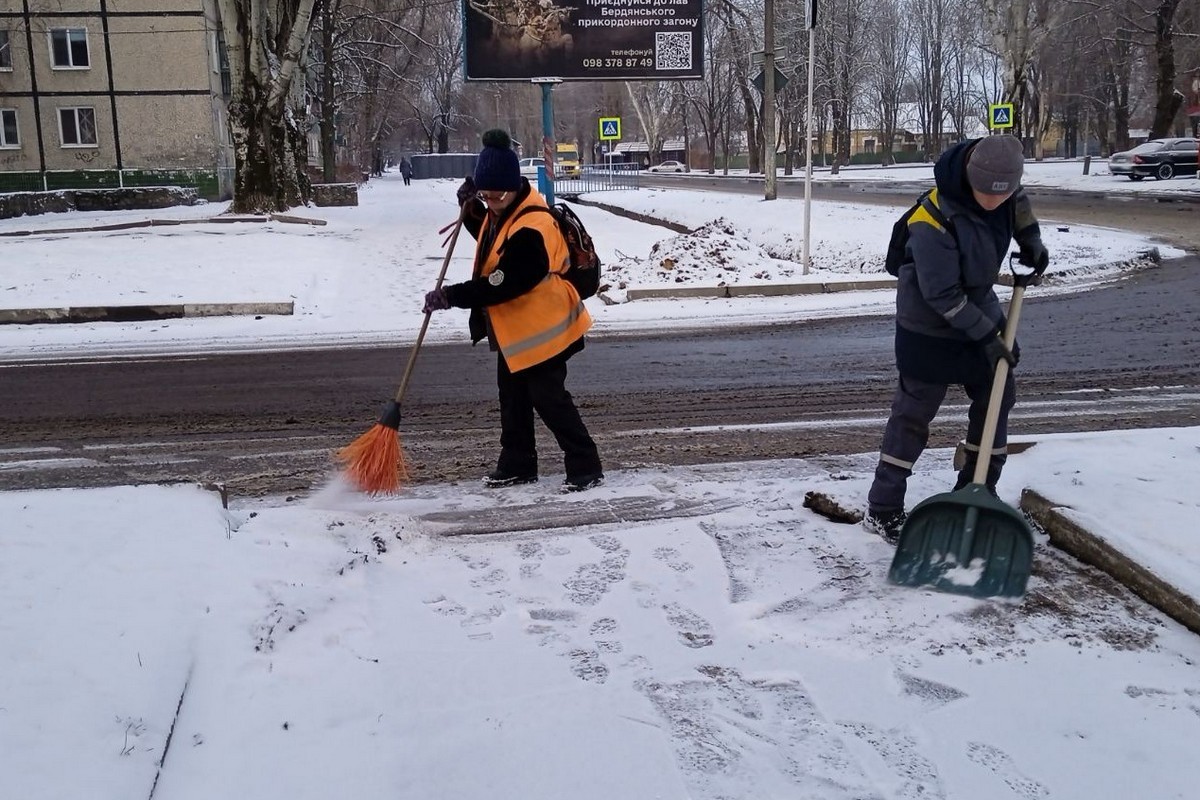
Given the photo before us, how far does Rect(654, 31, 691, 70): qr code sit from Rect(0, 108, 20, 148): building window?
25.1 metres

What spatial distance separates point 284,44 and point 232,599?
24.3 meters

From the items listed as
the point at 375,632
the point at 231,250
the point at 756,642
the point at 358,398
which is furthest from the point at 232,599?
the point at 231,250

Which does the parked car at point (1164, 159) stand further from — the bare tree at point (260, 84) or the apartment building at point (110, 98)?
the apartment building at point (110, 98)

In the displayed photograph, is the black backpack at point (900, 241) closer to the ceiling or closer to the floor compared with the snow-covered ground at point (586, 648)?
closer to the ceiling

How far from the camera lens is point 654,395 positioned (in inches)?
303

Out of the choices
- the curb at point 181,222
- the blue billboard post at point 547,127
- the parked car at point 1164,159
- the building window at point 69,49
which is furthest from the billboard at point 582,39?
the building window at point 69,49

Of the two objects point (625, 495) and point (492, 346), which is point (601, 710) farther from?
point (492, 346)

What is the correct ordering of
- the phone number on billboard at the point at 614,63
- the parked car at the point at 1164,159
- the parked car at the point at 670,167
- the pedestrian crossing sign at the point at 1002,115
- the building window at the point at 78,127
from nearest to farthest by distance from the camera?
the phone number on billboard at the point at 614,63 < the pedestrian crossing sign at the point at 1002,115 < the parked car at the point at 1164,159 < the building window at the point at 78,127 < the parked car at the point at 670,167

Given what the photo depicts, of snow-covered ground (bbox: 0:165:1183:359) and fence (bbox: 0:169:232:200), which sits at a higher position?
fence (bbox: 0:169:232:200)

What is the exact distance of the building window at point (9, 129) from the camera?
35.8m

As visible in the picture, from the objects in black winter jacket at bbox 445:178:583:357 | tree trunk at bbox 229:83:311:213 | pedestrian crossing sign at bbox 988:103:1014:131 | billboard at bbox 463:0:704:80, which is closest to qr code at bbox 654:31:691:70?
billboard at bbox 463:0:704:80

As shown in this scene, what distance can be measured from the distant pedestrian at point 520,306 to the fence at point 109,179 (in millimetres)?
33606

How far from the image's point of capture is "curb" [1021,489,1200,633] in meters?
3.59

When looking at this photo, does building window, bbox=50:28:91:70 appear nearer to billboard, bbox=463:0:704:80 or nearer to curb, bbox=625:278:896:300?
billboard, bbox=463:0:704:80
